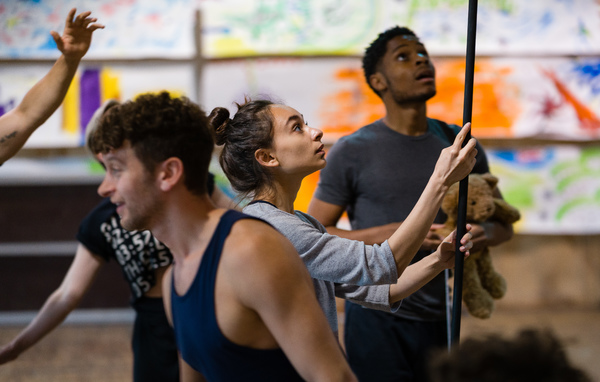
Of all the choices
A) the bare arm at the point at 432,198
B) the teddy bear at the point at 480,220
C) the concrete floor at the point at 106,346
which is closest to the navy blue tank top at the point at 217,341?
the bare arm at the point at 432,198

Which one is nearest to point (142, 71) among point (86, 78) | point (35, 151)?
point (86, 78)

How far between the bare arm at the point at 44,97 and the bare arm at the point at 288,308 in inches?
42.0

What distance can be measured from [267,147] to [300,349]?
64 centimetres

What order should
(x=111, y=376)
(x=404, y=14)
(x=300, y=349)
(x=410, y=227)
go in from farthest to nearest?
(x=404, y=14), (x=111, y=376), (x=410, y=227), (x=300, y=349)

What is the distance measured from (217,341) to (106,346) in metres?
3.70

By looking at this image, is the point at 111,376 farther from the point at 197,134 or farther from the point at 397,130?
the point at 197,134

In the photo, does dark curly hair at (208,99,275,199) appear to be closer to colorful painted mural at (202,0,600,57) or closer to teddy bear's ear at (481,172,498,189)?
teddy bear's ear at (481,172,498,189)

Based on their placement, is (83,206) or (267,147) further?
(83,206)

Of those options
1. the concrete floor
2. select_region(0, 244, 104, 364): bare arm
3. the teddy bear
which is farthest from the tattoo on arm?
the concrete floor

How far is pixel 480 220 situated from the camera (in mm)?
2119

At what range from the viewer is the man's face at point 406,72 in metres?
2.18

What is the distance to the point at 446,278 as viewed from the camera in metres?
2.10

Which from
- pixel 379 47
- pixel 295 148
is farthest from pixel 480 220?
pixel 295 148

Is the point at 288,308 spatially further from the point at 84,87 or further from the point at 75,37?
the point at 84,87
